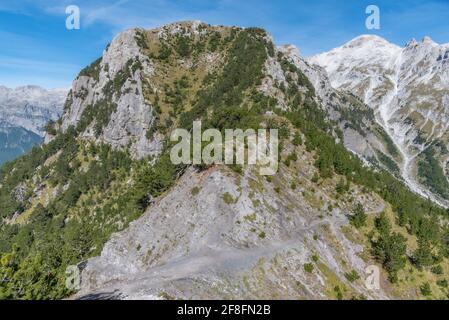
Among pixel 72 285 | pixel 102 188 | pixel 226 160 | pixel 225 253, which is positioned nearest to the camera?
pixel 225 253

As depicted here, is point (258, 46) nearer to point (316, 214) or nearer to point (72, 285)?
point (316, 214)

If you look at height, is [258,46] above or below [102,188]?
above

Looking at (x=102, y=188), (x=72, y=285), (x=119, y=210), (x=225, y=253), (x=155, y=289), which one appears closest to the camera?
(x=155, y=289)

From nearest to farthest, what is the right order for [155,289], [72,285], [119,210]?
[155,289] → [72,285] → [119,210]

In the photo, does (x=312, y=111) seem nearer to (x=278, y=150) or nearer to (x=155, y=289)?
(x=278, y=150)

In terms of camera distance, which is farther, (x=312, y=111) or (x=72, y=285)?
(x=312, y=111)
